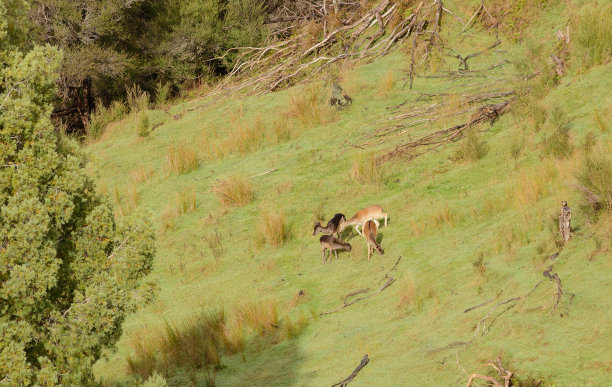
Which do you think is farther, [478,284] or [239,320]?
[239,320]

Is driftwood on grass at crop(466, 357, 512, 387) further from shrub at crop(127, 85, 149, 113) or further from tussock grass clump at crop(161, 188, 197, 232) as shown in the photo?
shrub at crop(127, 85, 149, 113)

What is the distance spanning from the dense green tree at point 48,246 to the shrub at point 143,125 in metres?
10.4

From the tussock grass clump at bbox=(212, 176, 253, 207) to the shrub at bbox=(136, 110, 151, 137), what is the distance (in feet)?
16.0

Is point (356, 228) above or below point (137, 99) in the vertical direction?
below

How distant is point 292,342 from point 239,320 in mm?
840

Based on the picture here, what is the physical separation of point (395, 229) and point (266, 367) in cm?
308

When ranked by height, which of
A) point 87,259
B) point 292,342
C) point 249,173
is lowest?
point 292,342

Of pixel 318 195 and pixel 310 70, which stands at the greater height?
pixel 310 70

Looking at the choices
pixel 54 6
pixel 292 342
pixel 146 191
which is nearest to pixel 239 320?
pixel 292 342

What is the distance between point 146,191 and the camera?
14.6 metres

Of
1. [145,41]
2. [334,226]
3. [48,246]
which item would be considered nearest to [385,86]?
[334,226]

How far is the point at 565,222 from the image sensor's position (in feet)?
25.8

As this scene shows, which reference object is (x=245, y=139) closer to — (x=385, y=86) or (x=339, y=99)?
(x=339, y=99)

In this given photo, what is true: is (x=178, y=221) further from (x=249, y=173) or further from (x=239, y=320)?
(x=239, y=320)
